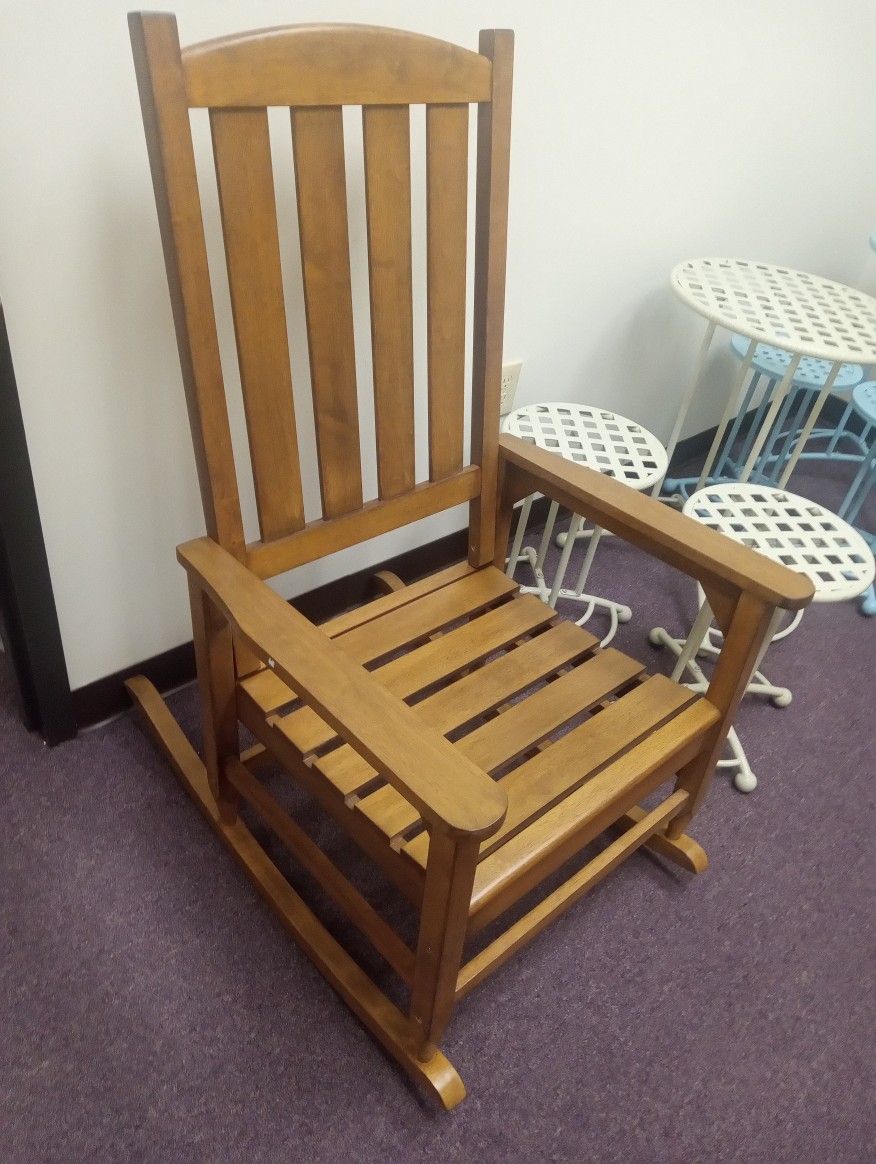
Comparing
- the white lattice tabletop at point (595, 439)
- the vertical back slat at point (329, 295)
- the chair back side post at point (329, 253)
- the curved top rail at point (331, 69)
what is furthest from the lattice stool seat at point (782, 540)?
the curved top rail at point (331, 69)

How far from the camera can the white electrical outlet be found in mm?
1639

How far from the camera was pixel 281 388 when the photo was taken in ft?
3.13

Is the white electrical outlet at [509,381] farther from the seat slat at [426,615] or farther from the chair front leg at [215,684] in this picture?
the chair front leg at [215,684]

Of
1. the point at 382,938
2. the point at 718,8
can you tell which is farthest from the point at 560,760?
the point at 718,8

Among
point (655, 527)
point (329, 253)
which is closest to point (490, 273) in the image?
point (329, 253)

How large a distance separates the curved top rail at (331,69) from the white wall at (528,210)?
241 mm

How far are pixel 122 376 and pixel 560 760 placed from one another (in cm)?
79

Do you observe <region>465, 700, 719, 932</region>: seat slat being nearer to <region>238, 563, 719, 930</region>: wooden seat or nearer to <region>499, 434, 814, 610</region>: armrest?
<region>238, 563, 719, 930</region>: wooden seat

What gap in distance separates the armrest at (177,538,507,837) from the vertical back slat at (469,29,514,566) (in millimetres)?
431

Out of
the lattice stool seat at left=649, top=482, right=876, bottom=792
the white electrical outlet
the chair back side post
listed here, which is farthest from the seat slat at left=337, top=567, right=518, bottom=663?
the white electrical outlet

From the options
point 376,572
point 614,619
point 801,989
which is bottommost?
point 801,989

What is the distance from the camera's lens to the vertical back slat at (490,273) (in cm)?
97

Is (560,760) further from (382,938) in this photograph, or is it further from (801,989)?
(801,989)

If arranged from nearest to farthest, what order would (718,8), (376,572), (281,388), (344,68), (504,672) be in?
(344,68), (281,388), (504,672), (718,8), (376,572)
